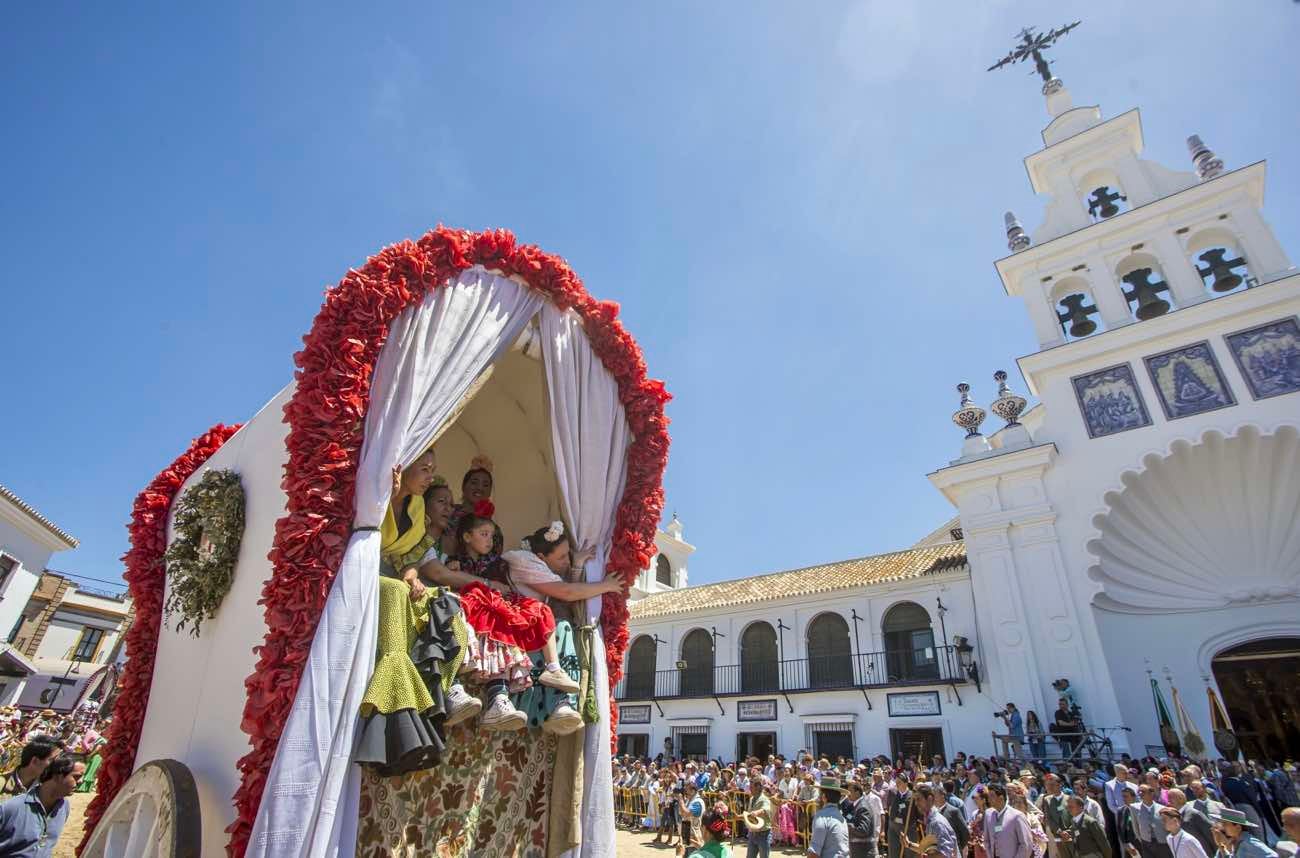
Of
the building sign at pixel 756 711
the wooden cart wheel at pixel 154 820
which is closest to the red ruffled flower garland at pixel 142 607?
the wooden cart wheel at pixel 154 820

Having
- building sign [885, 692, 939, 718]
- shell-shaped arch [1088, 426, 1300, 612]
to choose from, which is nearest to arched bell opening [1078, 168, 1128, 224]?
shell-shaped arch [1088, 426, 1300, 612]

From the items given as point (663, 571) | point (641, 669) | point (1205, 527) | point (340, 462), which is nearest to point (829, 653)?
point (641, 669)

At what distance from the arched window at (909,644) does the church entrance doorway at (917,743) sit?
114 centimetres

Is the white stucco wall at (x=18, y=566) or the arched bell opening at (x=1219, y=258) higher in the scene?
the arched bell opening at (x=1219, y=258)

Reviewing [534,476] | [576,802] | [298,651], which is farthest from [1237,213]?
[298,651]

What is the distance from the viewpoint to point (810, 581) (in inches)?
790

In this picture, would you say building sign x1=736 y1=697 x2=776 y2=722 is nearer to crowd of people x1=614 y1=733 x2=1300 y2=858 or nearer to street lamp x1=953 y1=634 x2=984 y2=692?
crowd of people x1=614 y1=733 x2=1300 y2=858

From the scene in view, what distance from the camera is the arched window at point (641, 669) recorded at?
21.0 meters

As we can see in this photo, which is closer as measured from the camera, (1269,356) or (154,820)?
(154,820)

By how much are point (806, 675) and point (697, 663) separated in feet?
12.4

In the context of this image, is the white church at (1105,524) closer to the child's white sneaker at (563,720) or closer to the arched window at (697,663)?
the arched window at (697,663)

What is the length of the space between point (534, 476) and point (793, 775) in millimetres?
10848

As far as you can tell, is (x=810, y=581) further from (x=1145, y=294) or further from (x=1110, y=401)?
(x=1145, y=294)

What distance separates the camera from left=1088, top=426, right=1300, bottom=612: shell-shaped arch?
483 inches
